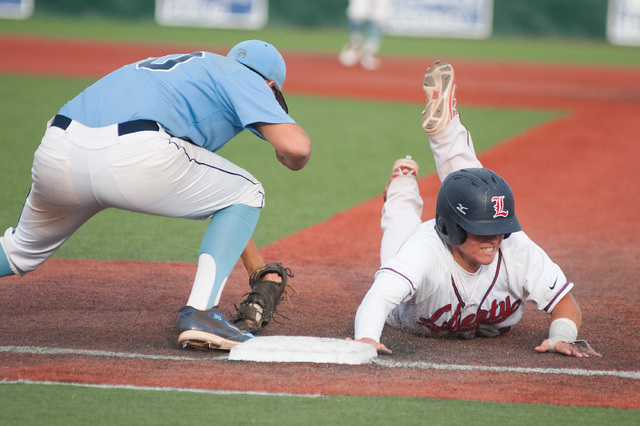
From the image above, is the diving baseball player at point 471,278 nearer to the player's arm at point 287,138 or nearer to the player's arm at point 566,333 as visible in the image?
the player's arm at point 566,333

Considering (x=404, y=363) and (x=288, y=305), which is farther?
(x=288, y=305)

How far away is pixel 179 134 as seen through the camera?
369 cm

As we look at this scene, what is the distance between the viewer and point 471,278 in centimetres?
391

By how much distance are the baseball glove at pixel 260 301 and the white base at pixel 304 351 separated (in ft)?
1.55

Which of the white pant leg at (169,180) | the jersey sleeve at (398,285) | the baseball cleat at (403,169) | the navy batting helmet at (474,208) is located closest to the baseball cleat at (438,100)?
the baseball cleat at (403,169)

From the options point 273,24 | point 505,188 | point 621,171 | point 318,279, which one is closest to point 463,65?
point 273,24

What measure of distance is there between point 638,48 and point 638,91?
9446mm

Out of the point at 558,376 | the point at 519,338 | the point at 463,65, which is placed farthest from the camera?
the point at 463,65

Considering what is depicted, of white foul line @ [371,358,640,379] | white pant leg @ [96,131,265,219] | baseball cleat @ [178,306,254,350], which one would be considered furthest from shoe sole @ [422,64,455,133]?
baseball cleat @ [178,306,254,350]

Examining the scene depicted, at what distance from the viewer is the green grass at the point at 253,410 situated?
2.96 meters

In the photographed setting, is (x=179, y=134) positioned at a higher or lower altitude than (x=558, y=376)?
higher

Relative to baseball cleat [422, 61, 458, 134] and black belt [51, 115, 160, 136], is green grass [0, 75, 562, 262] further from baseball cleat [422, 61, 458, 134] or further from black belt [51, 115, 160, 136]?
black belt [51, 115, 160, 136]

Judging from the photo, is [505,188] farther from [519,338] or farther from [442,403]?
[442,403]

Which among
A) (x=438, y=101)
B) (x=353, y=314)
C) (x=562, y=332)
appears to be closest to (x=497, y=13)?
(x=438, y=101)
